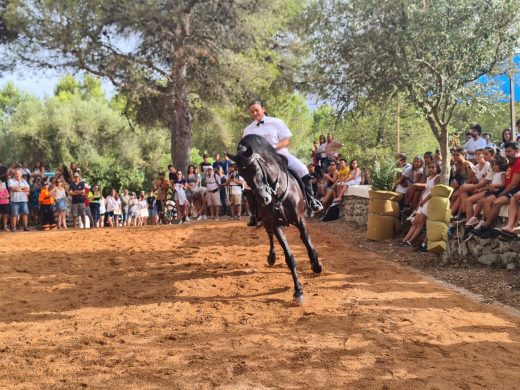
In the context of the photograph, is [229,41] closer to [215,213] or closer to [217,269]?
[215,213]

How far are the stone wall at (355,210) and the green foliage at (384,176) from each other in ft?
6.04

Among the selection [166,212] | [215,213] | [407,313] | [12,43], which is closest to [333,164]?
[215,213]

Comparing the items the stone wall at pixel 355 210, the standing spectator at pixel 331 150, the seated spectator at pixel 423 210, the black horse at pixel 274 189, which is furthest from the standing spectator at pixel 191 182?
the black horse at pixel 274 189

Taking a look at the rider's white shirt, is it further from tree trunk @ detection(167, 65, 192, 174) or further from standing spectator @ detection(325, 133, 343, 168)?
tree trunk @ detection(167, 65, 192, 174)

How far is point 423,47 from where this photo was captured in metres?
14.4

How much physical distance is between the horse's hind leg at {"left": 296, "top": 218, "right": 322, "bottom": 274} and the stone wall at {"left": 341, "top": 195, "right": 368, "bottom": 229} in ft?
21.3

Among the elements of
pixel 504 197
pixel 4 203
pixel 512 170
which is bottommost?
pixel 504 197

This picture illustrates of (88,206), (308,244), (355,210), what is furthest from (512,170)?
(88,206)

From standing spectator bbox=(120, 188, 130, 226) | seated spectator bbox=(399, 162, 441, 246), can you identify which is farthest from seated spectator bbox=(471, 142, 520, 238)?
standing spectator bbox=(120, 188, 130, 226)

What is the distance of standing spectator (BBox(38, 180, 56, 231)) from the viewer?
55.7 ft

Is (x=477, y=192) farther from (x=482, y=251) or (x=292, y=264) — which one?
(x=292, y=264)

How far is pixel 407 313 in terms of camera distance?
259 inches

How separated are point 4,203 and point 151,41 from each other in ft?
32.6

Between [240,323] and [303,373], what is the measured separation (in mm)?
1631
